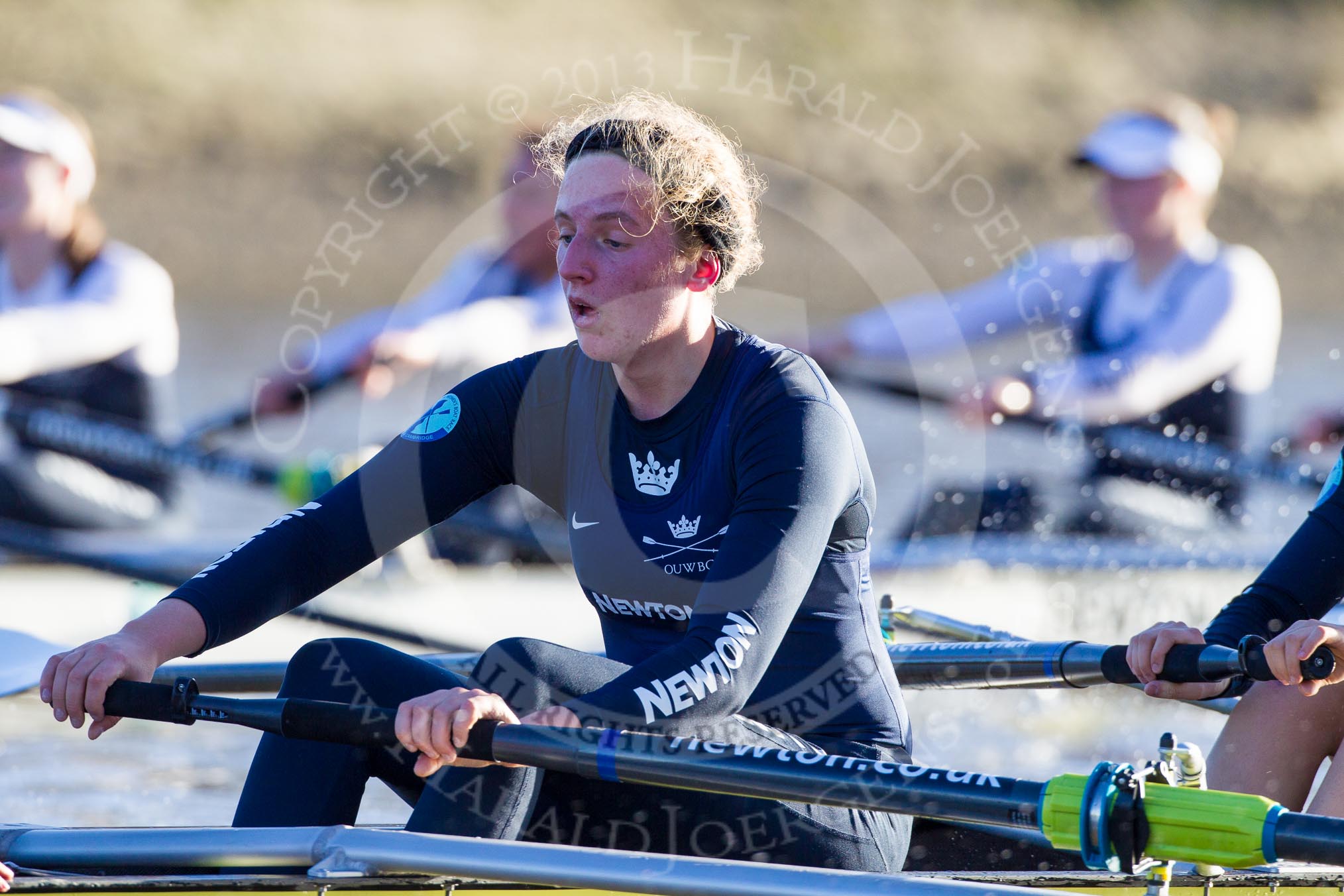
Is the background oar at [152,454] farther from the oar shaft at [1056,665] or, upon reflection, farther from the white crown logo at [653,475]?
the white crown logo at [653,475]

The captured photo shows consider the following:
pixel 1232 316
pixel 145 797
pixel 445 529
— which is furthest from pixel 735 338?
pixel 1232 316

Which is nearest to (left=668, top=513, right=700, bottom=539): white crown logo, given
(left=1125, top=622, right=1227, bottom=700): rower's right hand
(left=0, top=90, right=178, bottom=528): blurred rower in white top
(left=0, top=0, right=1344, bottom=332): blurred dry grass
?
A: (left=1125, top=622, right=1227, bottom=700): rower's right hand

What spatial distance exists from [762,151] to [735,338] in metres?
13.8

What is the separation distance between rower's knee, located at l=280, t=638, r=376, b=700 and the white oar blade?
0.75m

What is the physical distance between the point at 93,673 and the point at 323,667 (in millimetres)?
265

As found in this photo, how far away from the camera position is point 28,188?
6793 millimetres

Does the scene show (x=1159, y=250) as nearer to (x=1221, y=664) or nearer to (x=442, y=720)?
(x=1221, y=664)

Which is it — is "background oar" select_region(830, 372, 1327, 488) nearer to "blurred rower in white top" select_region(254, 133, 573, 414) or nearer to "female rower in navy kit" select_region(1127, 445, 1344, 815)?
"blurred rower in white top" select_region(254, 133, 573, 414)

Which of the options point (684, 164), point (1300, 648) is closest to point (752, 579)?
point (684, 164)

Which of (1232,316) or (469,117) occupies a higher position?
(469,117)

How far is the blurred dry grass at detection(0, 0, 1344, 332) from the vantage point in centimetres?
1452

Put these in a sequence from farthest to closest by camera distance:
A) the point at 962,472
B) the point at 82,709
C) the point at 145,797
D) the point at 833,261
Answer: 1. the point at 833,261
2. the point at 962,472
3. the point at 145,797
4. the point at 82,709

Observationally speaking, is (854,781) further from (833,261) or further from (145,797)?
(833,261)

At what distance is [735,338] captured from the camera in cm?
197
